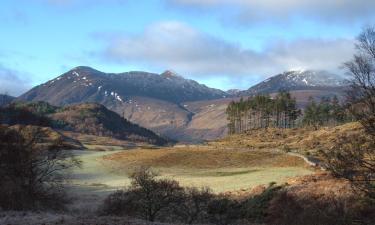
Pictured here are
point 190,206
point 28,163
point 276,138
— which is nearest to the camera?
point 190,206

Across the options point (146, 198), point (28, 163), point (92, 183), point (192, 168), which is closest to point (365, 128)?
point (146, 198)

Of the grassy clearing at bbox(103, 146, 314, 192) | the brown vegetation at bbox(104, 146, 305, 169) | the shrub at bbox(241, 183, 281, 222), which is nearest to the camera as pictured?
the shrub at bbox(241, 183, 281, 222)

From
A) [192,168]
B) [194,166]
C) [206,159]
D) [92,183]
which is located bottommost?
[92,183]

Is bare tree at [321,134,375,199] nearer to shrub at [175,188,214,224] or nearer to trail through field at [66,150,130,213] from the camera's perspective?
shrub at [175,188,214,224]

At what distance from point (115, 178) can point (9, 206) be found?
159 feet

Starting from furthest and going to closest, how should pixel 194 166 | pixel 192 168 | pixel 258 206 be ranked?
1. pixel 194 166
2. pixel 192 168
3. pixel 258 206

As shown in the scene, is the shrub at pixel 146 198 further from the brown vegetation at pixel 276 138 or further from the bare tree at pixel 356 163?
the brown vegetation at pixel 276 138

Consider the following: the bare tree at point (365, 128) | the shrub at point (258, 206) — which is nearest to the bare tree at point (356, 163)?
the bare tree at point (365, 128)

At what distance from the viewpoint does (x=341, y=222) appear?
27172 millimetres

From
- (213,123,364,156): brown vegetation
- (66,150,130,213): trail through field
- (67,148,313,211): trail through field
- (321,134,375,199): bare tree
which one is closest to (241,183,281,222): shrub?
(66,150,130,213): trail through field

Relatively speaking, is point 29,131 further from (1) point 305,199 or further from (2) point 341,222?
(2) point 341,222

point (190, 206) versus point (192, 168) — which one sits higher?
point (192, 168)

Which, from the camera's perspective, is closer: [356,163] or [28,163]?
[356,163]

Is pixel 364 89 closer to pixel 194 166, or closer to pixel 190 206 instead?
pixel 190 206
